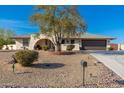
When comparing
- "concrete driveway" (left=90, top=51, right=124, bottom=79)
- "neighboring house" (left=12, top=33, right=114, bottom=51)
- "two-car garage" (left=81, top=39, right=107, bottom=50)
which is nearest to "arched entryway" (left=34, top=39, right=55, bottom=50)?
"neighboring house" (left=12, top=33, right=114, bottom=51)

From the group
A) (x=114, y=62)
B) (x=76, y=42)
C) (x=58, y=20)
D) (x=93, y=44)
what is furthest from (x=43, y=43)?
(x=114, y=62)

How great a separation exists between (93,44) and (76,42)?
2872mm

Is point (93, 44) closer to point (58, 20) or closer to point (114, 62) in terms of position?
point (58, 20)

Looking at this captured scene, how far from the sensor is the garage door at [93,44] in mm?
38594

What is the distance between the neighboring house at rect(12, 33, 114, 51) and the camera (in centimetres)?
3753

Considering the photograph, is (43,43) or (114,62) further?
(43,43)

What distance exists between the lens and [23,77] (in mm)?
10727

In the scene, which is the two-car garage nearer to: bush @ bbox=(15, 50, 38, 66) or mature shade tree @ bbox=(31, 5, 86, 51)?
mature shade tree @ bbox=(31, 5, 86, 51)

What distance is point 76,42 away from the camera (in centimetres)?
3806

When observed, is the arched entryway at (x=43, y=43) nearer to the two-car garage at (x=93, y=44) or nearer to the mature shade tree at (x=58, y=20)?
the two-car garage at (x=93, y=44)

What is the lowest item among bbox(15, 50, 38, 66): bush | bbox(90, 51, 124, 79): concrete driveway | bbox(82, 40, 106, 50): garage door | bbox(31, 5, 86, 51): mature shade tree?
bbox(90, 51, 124, 79): concrete driveway

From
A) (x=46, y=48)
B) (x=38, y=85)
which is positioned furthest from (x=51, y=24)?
(x=38, y=85)
